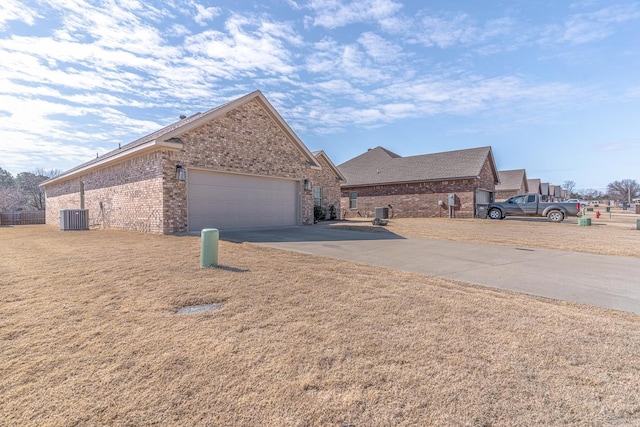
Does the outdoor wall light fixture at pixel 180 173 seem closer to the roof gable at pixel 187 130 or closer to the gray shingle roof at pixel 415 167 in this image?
the roof gable at pixel 187 130

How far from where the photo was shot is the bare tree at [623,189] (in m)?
79.6

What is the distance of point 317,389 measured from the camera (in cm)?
234

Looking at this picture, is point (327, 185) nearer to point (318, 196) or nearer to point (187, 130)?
point (318, 196)

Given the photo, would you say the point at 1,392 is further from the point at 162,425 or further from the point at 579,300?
the point at 579,300

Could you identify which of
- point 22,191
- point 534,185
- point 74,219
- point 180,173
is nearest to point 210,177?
point 180,173

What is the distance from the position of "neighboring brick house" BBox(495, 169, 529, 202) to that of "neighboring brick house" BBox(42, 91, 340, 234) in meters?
32.5

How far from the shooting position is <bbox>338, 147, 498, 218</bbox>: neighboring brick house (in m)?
22.4

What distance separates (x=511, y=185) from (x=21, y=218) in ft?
165

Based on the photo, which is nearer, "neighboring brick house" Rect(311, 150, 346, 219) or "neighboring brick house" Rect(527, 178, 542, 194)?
"neighboring brick house" Rect(311, 150, 346, 219)

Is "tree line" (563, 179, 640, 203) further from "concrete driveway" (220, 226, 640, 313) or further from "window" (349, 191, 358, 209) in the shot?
"concrete driveway" (220, 226, 640, 313)

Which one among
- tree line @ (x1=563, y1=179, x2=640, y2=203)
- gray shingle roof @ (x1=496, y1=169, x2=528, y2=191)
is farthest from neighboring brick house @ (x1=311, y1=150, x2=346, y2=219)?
tree line @ (x1=563, y1=179, x2=640, y2=203)

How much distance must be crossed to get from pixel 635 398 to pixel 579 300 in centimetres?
275

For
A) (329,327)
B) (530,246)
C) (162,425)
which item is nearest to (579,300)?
(329,327)

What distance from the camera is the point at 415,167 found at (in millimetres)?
25766
